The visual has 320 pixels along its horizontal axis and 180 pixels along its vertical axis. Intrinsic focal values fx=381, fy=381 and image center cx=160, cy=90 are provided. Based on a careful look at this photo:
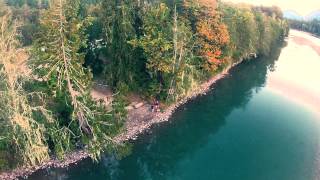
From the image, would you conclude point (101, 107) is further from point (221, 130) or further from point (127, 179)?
point (221, 130)

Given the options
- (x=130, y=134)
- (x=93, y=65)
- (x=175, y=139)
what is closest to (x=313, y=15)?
(x=93, y=65)

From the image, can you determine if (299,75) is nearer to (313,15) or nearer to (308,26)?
(308,26)

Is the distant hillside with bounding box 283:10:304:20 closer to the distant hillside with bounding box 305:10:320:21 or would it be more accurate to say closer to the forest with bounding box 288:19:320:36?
the distant hillside with bounding box 305:10:320:21

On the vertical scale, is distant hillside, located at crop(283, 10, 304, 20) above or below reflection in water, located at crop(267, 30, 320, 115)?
above

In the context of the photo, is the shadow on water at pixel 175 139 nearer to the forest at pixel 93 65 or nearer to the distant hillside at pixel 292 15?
the forest at pixel 93 65

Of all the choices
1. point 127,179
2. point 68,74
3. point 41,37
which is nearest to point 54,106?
point 68,74

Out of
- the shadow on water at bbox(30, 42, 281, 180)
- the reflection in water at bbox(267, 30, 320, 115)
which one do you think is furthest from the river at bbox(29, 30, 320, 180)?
the reflection in water at bbox(267, 30, 320, 115)
